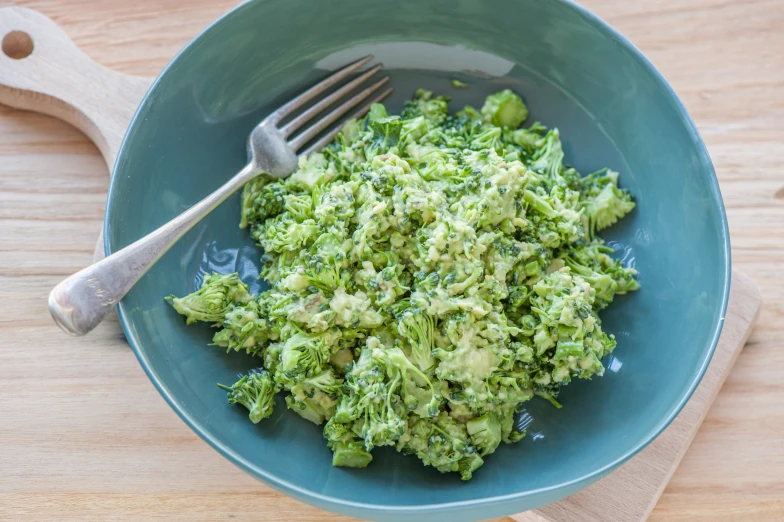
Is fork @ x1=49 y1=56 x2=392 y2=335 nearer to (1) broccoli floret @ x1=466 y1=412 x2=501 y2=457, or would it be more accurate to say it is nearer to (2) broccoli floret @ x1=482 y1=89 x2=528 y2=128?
(2) broccoli floret @ x1=482 y1=89 x2=528 y2=128

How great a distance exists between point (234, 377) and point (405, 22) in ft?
4.95

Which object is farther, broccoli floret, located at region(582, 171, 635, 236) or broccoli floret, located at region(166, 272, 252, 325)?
broccoli floret, located at region(582, 171, 635, 236)

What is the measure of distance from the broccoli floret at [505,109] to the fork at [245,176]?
0.42 m

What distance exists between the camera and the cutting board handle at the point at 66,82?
2781 mm

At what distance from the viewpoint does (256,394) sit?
2.40 metres

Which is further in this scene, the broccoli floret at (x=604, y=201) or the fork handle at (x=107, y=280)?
the broccoli floret at (x=604, y=201)

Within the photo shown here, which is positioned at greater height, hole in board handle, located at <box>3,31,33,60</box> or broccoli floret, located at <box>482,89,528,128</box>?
hole in board handle, located at <box>3,31,33,60</box>

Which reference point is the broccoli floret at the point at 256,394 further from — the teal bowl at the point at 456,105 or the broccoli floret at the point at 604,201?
the broccoli floret at the point at 604,201

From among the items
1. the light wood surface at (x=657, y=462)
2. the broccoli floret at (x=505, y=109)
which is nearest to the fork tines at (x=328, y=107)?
the broccoli floret at (x=505, y=109)

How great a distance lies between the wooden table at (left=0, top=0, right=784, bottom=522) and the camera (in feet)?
8.58

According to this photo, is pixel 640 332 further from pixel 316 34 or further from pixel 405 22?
pixel 316 34

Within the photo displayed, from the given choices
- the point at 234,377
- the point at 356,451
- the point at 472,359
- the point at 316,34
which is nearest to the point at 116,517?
the point at 234,377

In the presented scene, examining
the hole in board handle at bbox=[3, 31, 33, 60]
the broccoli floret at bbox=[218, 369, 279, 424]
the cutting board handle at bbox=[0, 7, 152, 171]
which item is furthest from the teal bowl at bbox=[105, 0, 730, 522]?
the hole in board handle at bbox=[3, 31, 33, 60]

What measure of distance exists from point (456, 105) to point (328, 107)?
53cm
